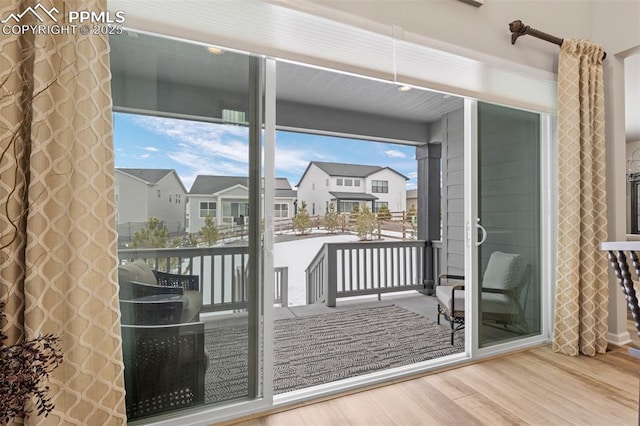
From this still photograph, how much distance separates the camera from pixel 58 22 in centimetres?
126

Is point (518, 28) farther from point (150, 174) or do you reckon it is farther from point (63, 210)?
point (63, 210)

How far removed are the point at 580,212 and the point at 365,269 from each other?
110 inches

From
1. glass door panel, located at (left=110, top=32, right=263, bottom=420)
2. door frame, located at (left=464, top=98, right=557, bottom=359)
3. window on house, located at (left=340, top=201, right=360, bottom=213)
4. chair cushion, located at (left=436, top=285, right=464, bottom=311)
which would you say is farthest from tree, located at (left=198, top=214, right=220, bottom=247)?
window on house, located at (left=340, top=201, right=360, bottom=213)

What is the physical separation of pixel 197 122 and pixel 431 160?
4247 millimetres

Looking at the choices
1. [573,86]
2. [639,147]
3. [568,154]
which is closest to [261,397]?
[568,154]

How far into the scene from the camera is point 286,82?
366 cm

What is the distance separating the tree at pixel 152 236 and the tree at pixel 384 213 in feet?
12.4

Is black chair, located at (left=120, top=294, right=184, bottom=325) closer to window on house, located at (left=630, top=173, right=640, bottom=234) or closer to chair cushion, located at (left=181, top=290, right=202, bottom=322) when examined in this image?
chair cushion, located at (left=181, top=290, right=202, bottom=322)

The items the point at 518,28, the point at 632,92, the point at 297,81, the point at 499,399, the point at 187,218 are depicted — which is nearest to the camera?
the point at 187,218

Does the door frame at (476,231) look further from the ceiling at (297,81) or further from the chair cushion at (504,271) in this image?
the ceiling at (297,81)

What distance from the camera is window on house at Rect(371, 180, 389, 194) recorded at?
16.0 ft

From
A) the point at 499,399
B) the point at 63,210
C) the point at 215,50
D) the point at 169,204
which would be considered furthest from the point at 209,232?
the point at 499,399

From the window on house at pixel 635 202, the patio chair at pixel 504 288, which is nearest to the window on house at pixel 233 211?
the patio chair at pixel 504 288

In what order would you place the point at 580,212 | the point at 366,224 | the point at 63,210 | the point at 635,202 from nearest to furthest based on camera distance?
1. the point at 63,210
2. the point at 580,212
3. the point at 366,224
4. the point at 635,202
